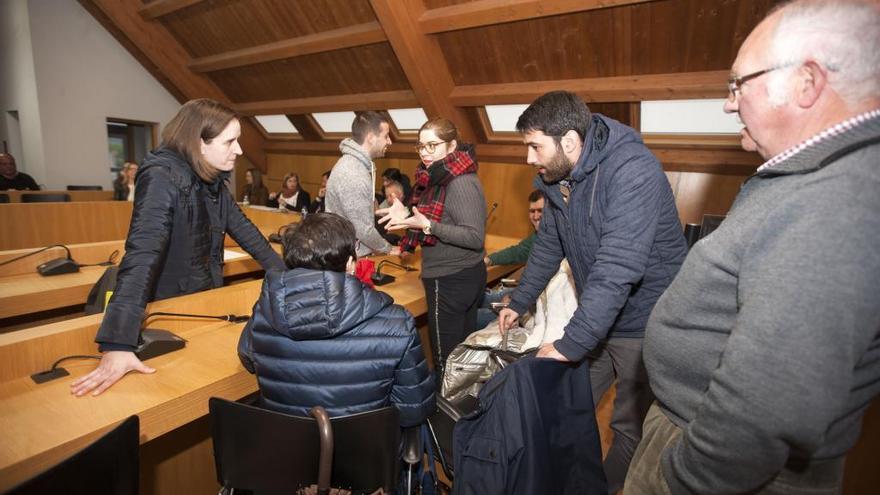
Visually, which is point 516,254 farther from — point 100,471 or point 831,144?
point 100,471

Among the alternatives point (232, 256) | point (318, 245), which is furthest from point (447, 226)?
point (232, 256)

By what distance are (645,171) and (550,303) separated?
27.2 inches

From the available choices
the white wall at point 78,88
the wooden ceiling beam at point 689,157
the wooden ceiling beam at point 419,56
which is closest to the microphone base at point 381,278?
the wooden ceiling beam at point 419,56

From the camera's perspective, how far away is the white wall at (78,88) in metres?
6.36

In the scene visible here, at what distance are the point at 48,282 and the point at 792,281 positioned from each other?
3.08 metres

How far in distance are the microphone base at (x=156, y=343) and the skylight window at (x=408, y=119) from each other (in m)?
4.83

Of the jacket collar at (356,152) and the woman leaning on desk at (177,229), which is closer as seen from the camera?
the woman leaning on desk at (177,229)

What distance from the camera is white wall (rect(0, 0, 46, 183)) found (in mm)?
6348

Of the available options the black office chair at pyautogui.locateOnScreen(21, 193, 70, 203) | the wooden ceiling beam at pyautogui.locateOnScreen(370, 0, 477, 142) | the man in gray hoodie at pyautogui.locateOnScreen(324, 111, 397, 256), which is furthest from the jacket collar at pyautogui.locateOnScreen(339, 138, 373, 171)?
the black office chair at pyautogui.locateOnScreen(21, 193, 70, 203)

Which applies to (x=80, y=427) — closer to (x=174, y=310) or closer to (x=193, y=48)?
(x=174, y=310)

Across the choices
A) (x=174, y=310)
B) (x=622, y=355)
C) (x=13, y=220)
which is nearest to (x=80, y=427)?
(x=174, y=310)

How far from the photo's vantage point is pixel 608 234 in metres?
1.27

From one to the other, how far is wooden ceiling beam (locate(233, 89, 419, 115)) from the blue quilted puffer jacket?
172 inches

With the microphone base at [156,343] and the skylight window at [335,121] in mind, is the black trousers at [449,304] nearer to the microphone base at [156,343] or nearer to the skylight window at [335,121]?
the microphone base at [156,343]
